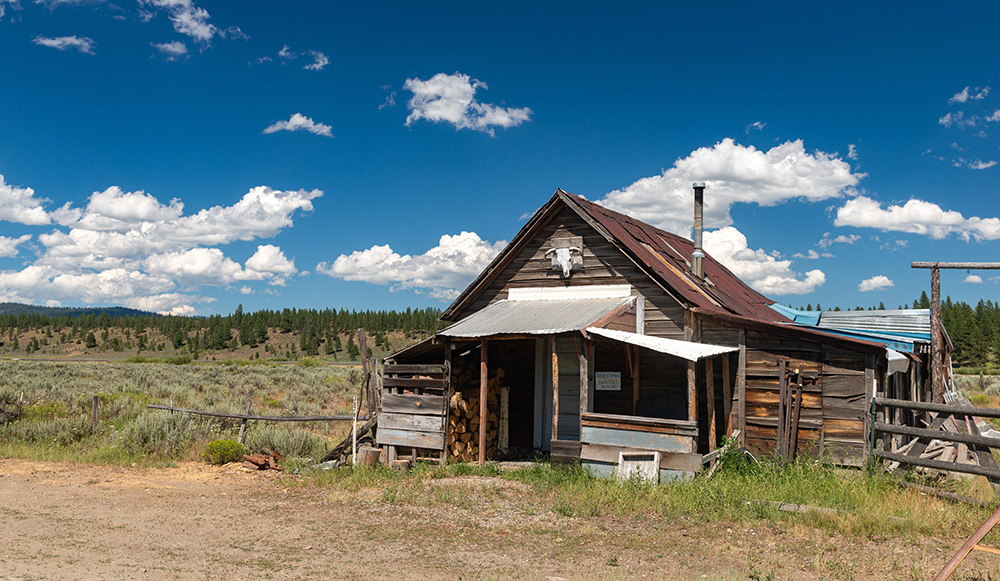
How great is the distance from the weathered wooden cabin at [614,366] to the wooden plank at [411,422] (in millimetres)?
25

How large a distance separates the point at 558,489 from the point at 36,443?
467 inches

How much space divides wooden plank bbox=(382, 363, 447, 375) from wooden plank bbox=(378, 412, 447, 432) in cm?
77

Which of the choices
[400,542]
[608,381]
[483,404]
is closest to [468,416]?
[483,404]

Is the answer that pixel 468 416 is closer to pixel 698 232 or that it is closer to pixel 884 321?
pixel 698 232

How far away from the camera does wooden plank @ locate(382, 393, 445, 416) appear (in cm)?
1262

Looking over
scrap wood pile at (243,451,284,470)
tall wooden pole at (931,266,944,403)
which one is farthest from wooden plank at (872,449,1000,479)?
scrap wood pile at (243,451,284,470)

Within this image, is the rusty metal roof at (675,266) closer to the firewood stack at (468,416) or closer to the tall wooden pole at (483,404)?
the tall wooden pole at (483,404)

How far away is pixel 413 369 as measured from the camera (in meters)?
13.0

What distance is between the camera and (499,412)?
14.3 metres

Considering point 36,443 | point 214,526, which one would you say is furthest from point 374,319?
point 214,526

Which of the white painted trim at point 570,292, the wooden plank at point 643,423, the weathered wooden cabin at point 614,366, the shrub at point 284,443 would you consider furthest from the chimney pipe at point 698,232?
the shrub at point 284,443

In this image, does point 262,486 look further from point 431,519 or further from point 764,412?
point 764,412

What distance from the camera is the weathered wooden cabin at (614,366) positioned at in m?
10.9

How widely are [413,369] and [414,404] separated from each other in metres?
0.63
